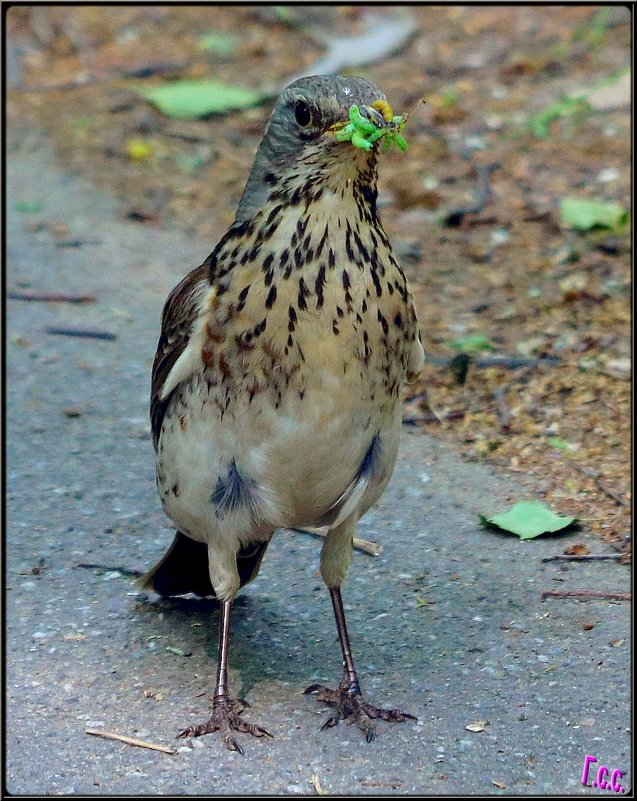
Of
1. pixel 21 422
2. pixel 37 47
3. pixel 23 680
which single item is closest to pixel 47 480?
pixel 21 422

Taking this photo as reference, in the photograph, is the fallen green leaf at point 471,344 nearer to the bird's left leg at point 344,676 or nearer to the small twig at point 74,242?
the bird's left leg at point 344,676

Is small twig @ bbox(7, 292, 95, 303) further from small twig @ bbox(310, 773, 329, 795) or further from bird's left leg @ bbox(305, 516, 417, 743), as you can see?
small twig @ bbox(310, 773, 329, 795)

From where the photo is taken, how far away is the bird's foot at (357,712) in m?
4.44

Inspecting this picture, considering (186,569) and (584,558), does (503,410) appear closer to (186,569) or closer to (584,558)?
(584,558)

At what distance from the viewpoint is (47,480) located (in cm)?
626

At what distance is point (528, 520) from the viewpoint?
19.1ft

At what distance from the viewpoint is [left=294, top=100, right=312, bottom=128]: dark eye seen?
13.3ft

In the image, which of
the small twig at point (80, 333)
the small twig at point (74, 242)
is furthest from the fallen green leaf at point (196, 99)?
the small twig at point (80, 333)

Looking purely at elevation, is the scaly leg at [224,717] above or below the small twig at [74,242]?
below

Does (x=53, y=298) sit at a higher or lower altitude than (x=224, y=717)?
higher

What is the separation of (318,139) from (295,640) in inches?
81.7

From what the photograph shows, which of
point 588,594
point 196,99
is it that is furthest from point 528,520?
point 196,99

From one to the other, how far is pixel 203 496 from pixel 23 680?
1.00 meters

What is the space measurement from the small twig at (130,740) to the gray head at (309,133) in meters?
1.83
